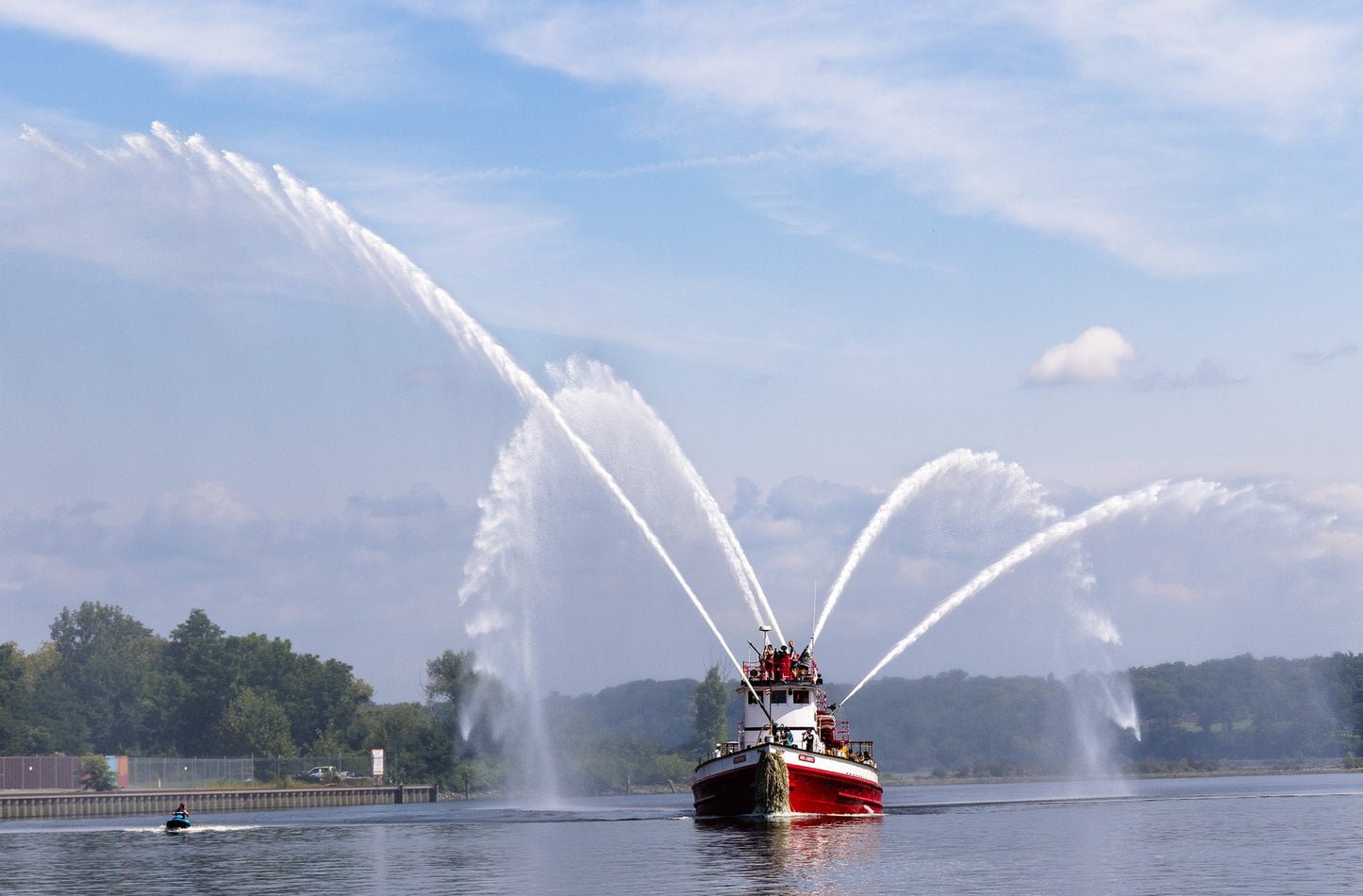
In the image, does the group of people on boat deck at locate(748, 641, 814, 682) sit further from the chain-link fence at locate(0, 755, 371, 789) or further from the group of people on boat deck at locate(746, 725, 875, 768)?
the chain-link fence at locate(0, 755, 371, 789)

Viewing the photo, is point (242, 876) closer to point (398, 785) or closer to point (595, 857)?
point (595, 857)

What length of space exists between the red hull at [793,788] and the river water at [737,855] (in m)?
1.19

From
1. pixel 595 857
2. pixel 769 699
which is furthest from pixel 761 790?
pixel 595 857

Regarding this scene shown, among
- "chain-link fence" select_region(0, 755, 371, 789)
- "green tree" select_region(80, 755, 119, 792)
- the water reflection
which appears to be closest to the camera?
the water reflection

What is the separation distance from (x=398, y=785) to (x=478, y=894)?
437 ft

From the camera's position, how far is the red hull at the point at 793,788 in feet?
267

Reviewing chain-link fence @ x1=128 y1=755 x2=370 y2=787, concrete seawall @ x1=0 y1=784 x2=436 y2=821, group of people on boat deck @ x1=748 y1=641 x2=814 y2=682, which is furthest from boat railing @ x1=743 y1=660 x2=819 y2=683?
chain-link fence @ x1=128 y1=755 x2=370 y2=787

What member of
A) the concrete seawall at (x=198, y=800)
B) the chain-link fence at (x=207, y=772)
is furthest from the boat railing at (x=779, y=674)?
the chain-link fence at (x=207, y=772)

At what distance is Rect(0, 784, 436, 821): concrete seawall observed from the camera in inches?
5620

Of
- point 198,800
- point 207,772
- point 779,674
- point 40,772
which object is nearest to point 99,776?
point 198,800

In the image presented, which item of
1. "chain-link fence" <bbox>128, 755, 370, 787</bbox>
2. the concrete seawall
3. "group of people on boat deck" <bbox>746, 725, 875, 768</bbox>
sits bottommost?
the concrete seawall

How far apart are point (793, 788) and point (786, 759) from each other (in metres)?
1.83

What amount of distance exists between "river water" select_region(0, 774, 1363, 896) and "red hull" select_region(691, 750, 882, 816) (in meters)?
1.19

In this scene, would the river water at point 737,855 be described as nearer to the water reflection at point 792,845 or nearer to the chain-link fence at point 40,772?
the water reflection at point 792,845
